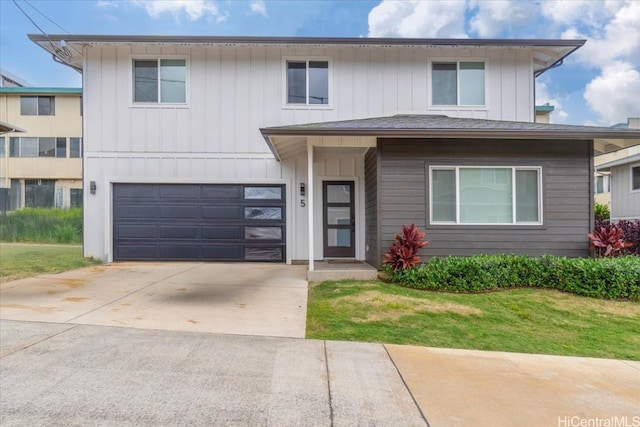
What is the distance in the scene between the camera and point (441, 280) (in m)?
6.68

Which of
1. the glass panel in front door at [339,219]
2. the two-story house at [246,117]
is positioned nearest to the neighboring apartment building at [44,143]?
the two-story house at [246,117]

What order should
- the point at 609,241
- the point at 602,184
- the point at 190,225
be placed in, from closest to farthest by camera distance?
the point at 609,241 < the point at 190,225 < the point at 602,184

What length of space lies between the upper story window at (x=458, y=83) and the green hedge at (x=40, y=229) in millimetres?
13190

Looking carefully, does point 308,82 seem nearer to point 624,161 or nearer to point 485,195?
point 485,195

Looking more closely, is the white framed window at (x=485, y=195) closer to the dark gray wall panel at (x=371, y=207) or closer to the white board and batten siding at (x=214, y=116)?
the dark gray wall panel at (x=371, y=207)

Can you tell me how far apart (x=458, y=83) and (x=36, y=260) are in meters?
12.1

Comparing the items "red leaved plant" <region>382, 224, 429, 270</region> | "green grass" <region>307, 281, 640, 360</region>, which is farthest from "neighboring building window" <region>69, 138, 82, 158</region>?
"red leaved plant" <region>382, 224, 429, 270</region>

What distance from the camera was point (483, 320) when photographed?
508 centimetres

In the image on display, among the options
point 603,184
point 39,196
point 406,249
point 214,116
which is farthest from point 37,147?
point 603,184

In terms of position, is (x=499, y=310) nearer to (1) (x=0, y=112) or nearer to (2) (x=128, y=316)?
(2) (x=128, y=316)

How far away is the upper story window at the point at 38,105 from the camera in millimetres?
20672

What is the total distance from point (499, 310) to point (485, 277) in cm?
114

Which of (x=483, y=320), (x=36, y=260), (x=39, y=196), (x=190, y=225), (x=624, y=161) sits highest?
(x=624, y=161)

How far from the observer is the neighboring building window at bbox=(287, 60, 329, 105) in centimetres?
1027
